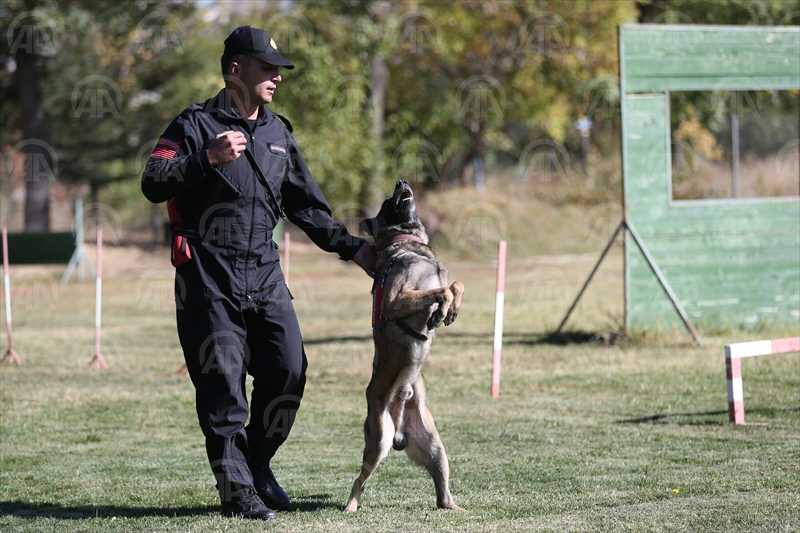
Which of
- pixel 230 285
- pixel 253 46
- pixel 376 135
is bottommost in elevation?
pixel 230 285

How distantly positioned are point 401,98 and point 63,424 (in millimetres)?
21399

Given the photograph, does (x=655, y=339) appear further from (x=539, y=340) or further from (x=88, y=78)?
(x=88, y=78)

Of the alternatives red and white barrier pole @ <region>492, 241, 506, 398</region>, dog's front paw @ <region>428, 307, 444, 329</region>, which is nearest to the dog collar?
dog's front paw @ <region>428, 307, 444, 329</region>

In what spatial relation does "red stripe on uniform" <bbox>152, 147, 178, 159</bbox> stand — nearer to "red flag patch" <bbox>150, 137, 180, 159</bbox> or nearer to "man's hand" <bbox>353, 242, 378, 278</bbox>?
"red flag patch" <bbox>150, 137, 180, 159</bbox>

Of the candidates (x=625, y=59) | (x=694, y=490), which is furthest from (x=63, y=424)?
(x=625, y=59)

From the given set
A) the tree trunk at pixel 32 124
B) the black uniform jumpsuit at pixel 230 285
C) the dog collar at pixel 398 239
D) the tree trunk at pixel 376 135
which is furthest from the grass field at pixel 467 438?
the tree trunk at pixel 32 124

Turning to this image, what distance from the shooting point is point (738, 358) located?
6816mm

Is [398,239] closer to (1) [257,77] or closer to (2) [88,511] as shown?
(1) [257,77]

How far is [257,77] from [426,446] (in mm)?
1978

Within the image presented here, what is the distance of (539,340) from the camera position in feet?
38.9

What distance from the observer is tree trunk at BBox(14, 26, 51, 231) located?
26.6 metres

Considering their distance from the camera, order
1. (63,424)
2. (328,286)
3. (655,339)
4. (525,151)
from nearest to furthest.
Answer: (63,424) < (655,339) < (328,286) < (525,151)

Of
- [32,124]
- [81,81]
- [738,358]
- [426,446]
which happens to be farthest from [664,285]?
[81,81]

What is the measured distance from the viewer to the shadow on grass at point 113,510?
4961mm
